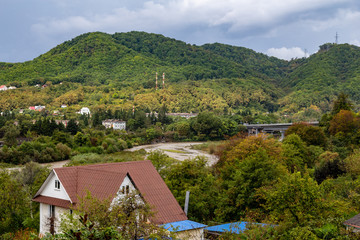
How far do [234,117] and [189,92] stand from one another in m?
52.2

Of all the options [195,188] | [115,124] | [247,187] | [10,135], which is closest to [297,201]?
[247,187]

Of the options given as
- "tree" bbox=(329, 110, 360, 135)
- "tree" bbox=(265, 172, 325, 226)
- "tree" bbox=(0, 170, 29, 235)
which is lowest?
"tree" bbox=(0, 170, 29, 235)

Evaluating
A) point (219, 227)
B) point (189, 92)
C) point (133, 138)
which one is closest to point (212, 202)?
point (219, 227)

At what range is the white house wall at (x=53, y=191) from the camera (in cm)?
1814

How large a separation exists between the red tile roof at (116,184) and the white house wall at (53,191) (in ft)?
1.65

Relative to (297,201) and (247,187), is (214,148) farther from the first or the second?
(297,201)

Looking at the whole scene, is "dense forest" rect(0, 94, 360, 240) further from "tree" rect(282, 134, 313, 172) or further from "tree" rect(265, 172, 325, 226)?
"tree" rect(282, 134, 313, 172)

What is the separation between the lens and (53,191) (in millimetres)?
18609

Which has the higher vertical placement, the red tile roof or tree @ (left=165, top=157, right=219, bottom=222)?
the red tile roof

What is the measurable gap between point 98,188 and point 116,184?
81 centimetres

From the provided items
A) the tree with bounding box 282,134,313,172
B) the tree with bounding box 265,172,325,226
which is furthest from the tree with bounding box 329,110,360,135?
the tree with bounding box 265,172,325,226

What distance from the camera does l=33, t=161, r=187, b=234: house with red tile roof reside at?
58.0 ft

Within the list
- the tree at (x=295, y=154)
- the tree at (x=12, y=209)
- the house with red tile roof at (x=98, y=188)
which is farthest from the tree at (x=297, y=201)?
the tree at (x=295, y=154)

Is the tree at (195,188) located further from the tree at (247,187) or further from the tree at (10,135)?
the tree at (10,135)
